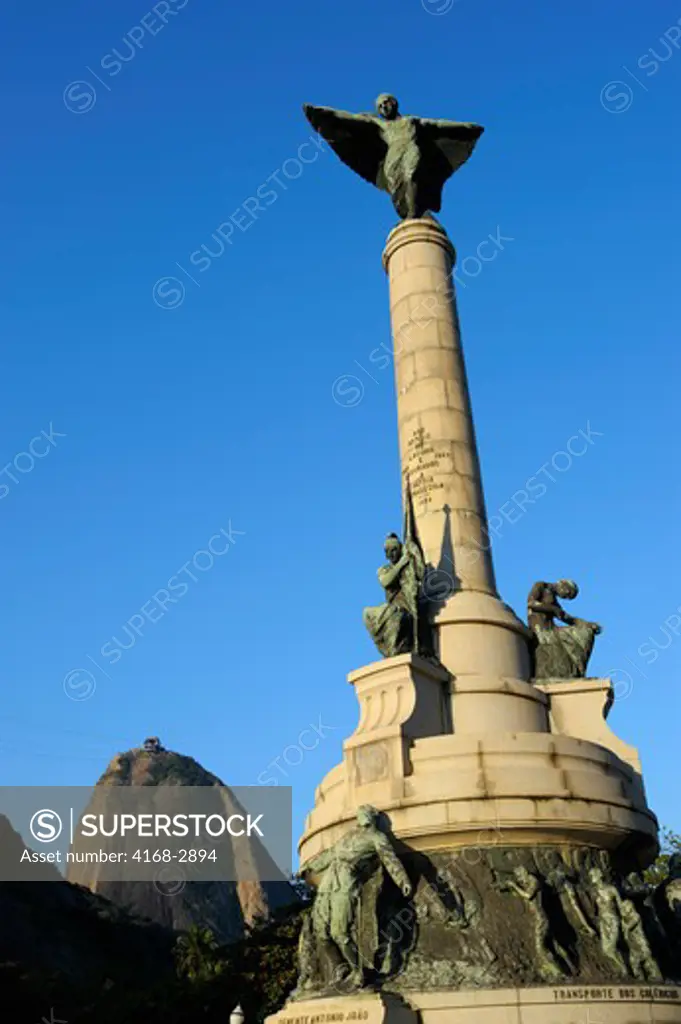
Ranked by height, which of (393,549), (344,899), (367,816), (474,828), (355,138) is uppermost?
(355,138)

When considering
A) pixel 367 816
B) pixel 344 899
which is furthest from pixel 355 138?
pixel 344 899

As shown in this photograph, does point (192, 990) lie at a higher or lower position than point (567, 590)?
lower

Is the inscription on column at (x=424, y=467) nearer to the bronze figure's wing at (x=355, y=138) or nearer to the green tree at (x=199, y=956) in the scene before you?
the bronze figure's wing at (x=355, y=138)

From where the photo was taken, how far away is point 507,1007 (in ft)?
33.2

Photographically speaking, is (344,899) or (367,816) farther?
(367,816)

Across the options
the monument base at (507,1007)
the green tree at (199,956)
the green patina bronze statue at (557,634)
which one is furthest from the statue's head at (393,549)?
the green tree at (199,956)

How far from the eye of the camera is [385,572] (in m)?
14.8

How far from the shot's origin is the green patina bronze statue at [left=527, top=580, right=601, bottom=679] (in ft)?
49.5

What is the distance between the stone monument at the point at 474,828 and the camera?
10555mm

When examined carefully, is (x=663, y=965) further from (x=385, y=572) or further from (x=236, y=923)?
(x=236, y=923)

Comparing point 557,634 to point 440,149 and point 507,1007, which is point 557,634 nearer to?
point 507,1007

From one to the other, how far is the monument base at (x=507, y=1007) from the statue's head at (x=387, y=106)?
636 inches

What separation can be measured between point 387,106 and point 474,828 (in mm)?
14517

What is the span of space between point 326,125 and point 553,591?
1072cm
